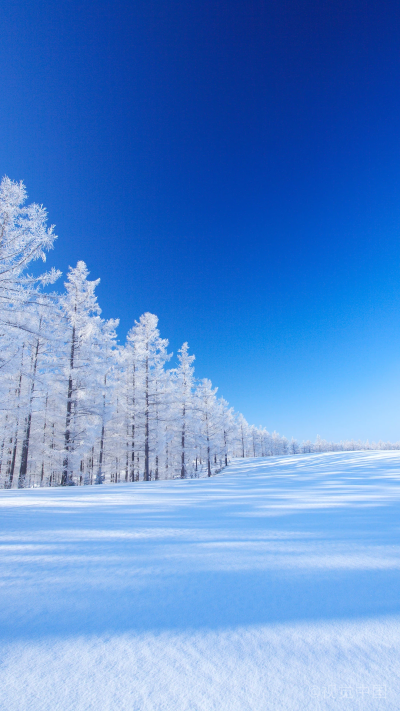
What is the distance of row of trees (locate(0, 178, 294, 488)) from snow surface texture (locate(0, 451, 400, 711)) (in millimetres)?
7401

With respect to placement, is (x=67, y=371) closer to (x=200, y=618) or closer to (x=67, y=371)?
(x=67, y=371)

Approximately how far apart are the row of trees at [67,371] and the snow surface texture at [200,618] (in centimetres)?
740

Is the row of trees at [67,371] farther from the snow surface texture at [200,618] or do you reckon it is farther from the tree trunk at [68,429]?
the snow surface texture at [200,618]

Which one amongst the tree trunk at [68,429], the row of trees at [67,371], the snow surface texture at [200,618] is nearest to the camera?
the snow surface texture at [200,618]

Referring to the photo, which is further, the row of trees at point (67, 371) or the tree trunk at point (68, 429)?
the tree trunk at point (68, 429)

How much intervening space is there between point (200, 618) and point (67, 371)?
14880 mm

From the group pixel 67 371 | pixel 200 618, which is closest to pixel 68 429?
pixel 67 371

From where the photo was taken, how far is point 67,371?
14.9m

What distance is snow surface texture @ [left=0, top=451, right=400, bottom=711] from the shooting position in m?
1.10

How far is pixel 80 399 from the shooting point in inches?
597

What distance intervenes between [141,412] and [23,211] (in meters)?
14.3

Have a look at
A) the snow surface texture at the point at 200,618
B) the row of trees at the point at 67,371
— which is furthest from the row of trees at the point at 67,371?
the snow surface texture at the point at 200,618

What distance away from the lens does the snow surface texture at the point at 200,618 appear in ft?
3.62

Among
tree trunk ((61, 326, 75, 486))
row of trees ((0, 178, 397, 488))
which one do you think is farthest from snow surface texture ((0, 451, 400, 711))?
tree trunk ((61, 326, 75, 486))
